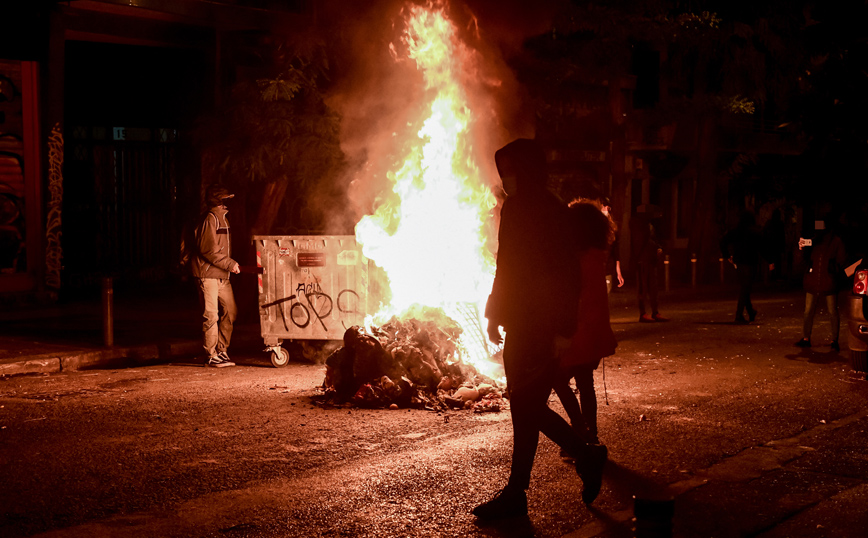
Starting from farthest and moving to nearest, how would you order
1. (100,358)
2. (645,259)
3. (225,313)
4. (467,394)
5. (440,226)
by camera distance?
(645,259)
(100,358)
(225,313)
(440,226)
(467,394)

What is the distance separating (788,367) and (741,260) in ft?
14.0

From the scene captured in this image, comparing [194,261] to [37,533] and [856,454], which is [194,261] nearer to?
[37,533]

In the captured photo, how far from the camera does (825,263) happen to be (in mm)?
10406

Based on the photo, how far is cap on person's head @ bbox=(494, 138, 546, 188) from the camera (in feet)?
15.1

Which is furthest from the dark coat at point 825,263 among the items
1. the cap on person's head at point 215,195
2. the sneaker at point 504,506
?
the sneaker at point 504,506

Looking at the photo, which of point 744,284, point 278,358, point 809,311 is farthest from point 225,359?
point 744,284

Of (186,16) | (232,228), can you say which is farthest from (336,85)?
(186,16)

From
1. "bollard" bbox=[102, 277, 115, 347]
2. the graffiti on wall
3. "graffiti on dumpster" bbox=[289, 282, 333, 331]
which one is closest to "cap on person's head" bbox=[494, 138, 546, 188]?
"graffiti on dumpster" bbox=[289, 282, 333, 331]

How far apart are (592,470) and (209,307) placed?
20.1 ft

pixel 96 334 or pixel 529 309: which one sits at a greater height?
pixel 529 309

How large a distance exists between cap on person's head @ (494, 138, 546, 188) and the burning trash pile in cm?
302

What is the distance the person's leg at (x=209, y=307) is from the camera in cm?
962

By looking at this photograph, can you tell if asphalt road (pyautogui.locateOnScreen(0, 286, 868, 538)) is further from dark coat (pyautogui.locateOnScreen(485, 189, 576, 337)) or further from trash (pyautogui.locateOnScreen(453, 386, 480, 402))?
dark coat (pyautogui.locateOnScreen(485, 189, 576, 337))

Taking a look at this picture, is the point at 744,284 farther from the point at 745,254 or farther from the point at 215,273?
the point at 215,273
